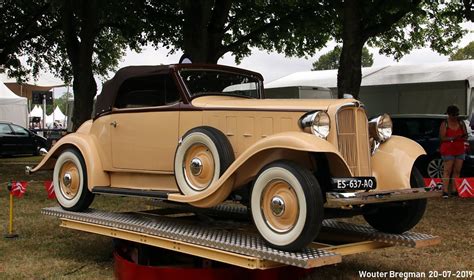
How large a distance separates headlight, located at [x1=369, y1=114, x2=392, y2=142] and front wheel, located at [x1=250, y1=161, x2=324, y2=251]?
45.6 inches

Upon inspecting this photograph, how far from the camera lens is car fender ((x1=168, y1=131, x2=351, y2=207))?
399 cm

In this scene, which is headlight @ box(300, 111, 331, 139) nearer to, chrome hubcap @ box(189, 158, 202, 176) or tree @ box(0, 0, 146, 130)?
chrome hubcap @ box(189, 158, 202, 176)

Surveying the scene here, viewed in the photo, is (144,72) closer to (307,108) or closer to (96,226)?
(96,226)

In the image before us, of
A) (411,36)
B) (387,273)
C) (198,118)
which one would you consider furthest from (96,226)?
(411,36)

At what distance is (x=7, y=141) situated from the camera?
2097cm

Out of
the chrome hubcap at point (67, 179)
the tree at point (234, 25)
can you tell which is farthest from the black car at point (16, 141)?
the chrome hubcap at point (67, 179)

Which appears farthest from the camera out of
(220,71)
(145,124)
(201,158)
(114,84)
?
(114,84)

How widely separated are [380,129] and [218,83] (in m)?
1.78

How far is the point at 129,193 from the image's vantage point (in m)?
5.45

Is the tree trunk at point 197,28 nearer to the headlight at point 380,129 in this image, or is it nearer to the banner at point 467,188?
the banner at point 467,188

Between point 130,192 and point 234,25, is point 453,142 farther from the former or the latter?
point 234,25

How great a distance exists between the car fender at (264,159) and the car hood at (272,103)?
39 centimetres

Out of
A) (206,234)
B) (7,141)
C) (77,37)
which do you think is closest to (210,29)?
(77,37)

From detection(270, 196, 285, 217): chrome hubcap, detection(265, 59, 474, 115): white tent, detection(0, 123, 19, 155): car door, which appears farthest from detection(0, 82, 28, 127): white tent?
detection(270, 196, 285, 217): chrome hubcap
